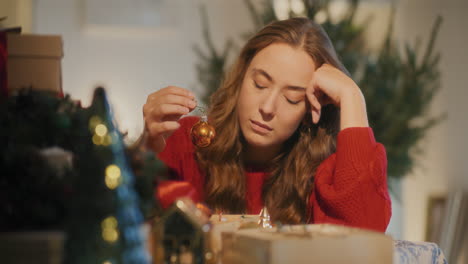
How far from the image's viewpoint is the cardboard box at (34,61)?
2.68ft

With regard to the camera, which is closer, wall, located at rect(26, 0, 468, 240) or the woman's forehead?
the woman's forehead

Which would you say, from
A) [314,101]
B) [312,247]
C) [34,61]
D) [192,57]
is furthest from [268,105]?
[192,57]

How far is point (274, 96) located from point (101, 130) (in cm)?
69

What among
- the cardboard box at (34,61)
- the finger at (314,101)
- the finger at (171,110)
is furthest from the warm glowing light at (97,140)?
the finger at (314,101)

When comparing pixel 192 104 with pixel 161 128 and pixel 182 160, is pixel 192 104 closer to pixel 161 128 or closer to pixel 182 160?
pixel 161 128

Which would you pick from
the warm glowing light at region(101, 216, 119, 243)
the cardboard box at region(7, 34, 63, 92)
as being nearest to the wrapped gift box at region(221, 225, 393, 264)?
the warm glowing light at region(101, 216, 119, 243)

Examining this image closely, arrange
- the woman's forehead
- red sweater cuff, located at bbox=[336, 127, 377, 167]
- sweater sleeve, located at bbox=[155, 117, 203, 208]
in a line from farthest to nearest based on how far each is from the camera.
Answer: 1. sweater sleeve, located at bbox=[155, 117, 203, 208]
2. the woman's forehead
3. red sweater cuff, located at bbox=[336, 127, 377, 167]

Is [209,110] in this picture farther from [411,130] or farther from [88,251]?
[411,130]

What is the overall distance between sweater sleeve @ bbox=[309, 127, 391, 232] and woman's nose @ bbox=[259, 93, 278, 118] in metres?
0.17

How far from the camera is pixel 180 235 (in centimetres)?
60

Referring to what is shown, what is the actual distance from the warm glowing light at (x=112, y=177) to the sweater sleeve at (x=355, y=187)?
2.24ft

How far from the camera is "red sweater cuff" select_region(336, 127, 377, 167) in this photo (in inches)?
46.1

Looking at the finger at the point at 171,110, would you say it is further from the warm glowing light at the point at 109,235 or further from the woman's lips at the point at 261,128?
the warm glowing light at the point at 109,235

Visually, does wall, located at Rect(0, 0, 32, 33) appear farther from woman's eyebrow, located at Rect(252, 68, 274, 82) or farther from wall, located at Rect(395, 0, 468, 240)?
wall, located at Rect(395, 0, 468, 240)
